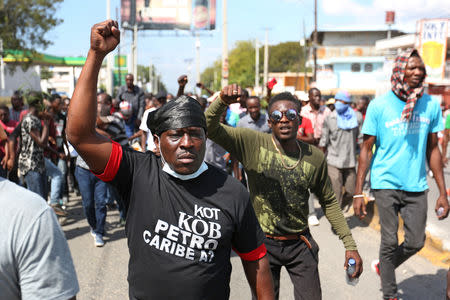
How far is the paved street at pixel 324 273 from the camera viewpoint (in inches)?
185

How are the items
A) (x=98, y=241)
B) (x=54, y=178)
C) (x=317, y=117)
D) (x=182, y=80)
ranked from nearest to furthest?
1. (x=182, y=80)
2. (x=98, y=241)
3. (x=54, y=178)
4. (x=317, y=117)

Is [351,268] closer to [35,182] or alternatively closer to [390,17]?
[35,182]

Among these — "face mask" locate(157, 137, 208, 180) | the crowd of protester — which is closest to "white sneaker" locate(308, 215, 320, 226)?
the crowd of protester

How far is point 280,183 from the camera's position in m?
3.28

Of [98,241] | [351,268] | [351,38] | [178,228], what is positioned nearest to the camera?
[178,228]

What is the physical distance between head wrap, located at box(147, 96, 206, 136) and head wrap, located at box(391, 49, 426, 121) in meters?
2.36

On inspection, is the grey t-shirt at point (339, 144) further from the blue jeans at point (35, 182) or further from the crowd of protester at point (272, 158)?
the blue jeans at point (35, 182)

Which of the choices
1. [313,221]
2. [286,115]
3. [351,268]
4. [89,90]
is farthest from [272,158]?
[313,221]

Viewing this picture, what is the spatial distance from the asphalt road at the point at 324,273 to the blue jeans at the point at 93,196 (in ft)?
1.01

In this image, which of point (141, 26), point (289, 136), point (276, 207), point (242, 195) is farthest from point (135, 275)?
point (141, 26)

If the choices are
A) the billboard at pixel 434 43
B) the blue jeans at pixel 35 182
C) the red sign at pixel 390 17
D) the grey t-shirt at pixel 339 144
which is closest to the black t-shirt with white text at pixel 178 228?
the blue jeans at pixel 35 182

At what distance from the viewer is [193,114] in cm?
221

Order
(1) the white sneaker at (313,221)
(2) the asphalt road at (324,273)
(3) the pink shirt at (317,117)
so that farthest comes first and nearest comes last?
(3) the pink shirt at (317,117), (1) the white sneaker at (313,221), (2) the asphalt road at (324,273)

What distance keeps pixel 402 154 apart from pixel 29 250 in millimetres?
3377
